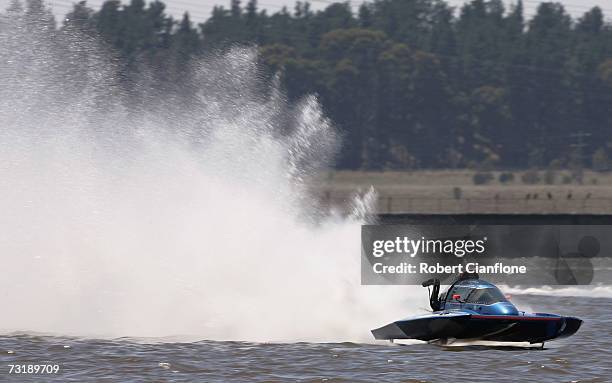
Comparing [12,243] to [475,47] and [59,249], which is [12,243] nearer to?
[59,249]

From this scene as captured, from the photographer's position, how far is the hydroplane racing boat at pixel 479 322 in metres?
19.1

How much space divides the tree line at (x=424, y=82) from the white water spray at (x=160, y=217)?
2752 inches

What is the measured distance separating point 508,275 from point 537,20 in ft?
381

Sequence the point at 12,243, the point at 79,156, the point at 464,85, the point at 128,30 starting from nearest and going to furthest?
the point at 12,243
the point at 79,156
the point at 128,30
the point at 464,85

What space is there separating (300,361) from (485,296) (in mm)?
3595

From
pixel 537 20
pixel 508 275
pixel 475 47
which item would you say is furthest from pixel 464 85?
pixel 508 275

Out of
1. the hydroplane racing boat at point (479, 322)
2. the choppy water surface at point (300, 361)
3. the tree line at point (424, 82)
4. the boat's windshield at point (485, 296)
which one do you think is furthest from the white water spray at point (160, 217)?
the tree line at point (424, 82)

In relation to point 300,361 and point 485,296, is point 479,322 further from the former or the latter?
point 300,361

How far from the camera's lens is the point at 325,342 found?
2034 cm

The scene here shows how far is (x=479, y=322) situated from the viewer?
62.8 ft

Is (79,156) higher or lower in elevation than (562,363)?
higher

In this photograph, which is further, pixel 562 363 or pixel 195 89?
pixel 195 89

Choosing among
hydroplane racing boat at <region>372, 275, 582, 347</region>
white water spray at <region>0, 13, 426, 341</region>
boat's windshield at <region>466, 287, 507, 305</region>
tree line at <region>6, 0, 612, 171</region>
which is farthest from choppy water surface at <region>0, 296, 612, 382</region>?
tree line at <region>6, 0, 612, 171</region>

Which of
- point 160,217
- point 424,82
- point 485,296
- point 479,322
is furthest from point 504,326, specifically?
point 424,82
